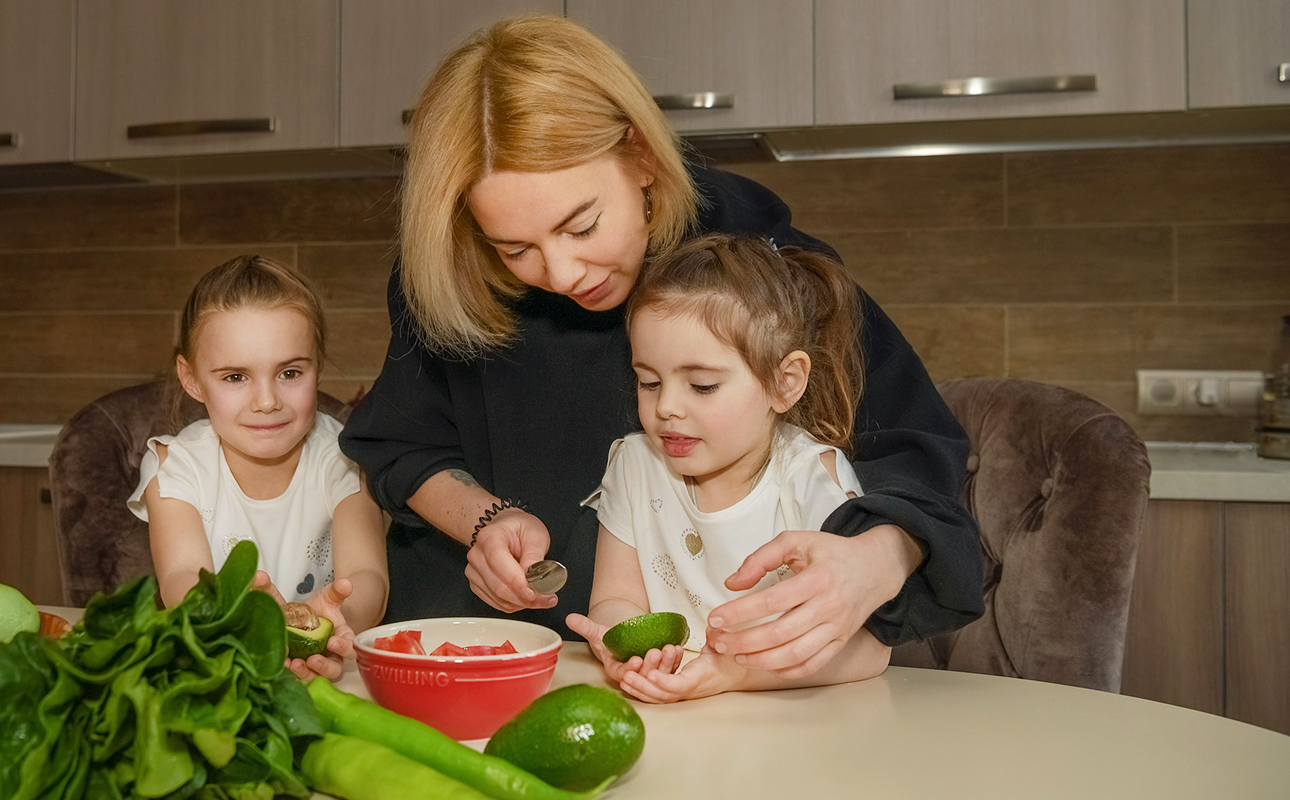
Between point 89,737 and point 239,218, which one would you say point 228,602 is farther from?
point 239,218

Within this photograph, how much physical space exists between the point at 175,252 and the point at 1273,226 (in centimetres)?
257

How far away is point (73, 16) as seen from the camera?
2457 millimetres

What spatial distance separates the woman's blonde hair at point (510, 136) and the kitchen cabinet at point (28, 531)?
4.66 ft

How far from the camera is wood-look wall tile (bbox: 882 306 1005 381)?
2.28m

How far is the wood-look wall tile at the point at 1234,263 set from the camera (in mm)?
2154

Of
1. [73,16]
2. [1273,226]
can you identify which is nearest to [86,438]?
[73,16]

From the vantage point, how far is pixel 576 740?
23.5 inches

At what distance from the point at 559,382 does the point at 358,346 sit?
4.62 feet

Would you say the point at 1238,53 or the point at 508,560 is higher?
the point at 1238,53

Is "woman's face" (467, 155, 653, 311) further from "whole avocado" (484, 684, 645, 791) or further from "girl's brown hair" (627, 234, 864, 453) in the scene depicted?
"whole avocado" (484, 684, 645, 791)

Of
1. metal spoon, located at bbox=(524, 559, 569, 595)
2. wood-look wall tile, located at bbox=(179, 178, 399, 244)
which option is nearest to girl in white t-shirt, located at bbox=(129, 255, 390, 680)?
metal spoon, located at bbox=(524, 559, 569, 595)

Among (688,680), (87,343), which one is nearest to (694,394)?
(688,680)

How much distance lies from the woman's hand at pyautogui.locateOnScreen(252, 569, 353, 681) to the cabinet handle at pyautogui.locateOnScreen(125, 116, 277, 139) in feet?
5.19

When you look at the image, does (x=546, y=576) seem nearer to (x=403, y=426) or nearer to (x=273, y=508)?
(x=403, y=426)
